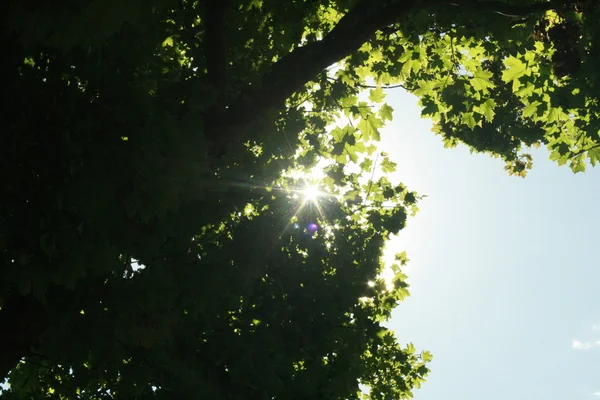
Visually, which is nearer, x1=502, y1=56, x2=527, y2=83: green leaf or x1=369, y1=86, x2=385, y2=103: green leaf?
x1=502, y1=56, x2=527, y2=83: green leaf

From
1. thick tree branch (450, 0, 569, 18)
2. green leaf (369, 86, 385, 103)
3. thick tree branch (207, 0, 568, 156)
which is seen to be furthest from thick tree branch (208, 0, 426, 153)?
green leaf (369, 86, 385, 103)

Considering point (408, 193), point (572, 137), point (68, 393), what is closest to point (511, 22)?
point (572, 137)

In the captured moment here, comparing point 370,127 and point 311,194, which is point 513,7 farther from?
point 311,194

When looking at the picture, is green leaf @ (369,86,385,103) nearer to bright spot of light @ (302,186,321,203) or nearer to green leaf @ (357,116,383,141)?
green leaf @ (357,116,383,141)

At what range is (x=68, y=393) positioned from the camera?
4.95m

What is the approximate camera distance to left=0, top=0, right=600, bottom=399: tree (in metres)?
3.39

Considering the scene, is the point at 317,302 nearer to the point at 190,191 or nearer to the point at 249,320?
the point at 249,320

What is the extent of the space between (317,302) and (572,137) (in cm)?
501

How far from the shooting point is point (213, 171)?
486 centimetres

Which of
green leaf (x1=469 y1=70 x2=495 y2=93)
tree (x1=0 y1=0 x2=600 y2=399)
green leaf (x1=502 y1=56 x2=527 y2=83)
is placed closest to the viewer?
tree (x1=0 y1=0 x2=600 y2=399)

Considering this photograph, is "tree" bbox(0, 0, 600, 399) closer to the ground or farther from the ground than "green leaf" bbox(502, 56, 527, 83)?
closer to the ground

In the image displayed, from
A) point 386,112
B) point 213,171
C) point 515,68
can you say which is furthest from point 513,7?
point 213,171

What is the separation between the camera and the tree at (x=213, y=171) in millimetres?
3391

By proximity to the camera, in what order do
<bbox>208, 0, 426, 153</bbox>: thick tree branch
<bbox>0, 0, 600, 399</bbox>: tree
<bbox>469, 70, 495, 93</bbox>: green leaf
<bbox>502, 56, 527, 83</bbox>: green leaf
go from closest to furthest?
<bbox>0, 0, 600, 399</bbox>: tree < <bbox>208, 0, 426, 153</bbox>: thick tree branch < <bbox>502, 56, 527, 83</bbox>: green leaf < <bbox>469, 70, 495, 93</bbox>: green leaf
